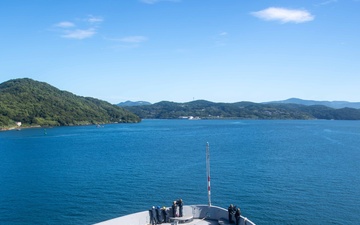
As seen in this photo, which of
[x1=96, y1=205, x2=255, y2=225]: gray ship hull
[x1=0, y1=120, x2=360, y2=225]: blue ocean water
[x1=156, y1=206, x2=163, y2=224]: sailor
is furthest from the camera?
[x1=0, y1=120, x2=360, y2=225]: blue ocean water

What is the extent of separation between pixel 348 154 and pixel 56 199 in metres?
70.3

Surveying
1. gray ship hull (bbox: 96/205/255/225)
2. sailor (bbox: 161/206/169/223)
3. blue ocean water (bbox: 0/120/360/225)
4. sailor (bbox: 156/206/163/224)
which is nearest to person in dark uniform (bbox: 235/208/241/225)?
gray ship hull (bbox: 96/205/255/225)

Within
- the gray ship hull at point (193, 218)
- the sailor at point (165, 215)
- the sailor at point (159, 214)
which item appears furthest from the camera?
the sailor at point (165, 215)

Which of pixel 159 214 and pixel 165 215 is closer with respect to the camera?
pixel 159 214

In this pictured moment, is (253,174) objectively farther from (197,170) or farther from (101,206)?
(101,206)

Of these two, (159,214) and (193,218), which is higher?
(159,214)

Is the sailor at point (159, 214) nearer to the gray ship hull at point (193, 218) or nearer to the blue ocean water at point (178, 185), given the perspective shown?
the gray ship hull at point (193, 218)

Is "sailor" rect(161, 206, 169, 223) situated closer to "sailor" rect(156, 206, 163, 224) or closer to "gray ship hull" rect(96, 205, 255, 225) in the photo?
"gray ship hull" rect(96, 205, 255, 225)

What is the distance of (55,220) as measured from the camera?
40469 mm

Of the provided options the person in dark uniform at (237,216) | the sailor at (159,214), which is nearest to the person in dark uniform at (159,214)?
the sailor at (159,214)

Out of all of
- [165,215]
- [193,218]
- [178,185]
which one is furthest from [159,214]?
[178,185]

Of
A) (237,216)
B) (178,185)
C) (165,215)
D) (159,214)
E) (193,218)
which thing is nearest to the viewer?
(237,216)

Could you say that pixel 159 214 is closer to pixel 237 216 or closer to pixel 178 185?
pixel 237 216

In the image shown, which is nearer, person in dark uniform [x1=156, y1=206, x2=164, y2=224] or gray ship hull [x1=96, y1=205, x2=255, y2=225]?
gray ship hull [x1=96, y1=205, x2=255, y2=225]
